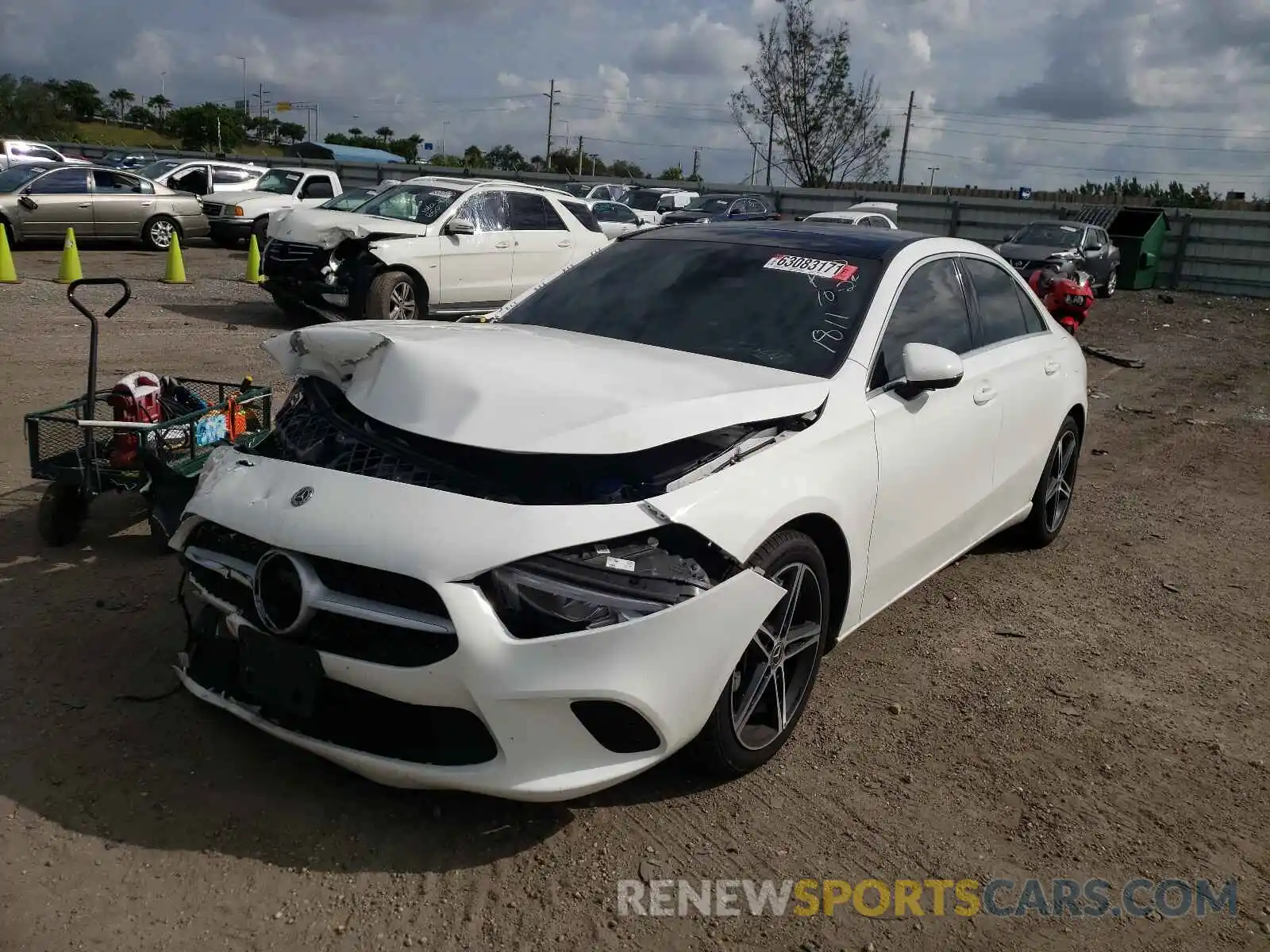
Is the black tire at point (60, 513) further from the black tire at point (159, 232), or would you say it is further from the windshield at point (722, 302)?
the black tire at point (159, 232)

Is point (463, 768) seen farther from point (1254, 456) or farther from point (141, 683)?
point (1254, 456)

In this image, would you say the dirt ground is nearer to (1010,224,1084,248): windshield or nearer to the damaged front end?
the damaged front end

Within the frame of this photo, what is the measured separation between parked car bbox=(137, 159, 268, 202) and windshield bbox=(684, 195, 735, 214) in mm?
9962

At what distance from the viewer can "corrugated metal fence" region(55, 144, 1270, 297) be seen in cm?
2339

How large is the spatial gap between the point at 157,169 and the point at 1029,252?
18.8 metres

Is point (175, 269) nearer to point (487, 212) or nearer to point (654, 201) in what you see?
point (487, 212)

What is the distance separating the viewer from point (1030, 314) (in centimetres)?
528

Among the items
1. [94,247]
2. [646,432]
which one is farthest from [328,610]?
[94,247]

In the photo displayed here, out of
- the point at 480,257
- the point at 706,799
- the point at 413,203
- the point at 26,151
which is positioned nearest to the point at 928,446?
the point at 706,799

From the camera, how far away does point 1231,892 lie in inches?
113

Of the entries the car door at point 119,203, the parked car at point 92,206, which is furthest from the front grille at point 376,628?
the car door at point 119,203

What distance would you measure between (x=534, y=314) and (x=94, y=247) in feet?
59.7

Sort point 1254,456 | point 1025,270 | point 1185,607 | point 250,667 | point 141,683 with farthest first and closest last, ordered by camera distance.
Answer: point 1025,270 → point 1254,456 → point 1185,607 → point 141,683 → point 250,667

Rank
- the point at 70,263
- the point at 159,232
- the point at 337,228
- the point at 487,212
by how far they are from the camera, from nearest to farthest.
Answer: the point at 337,228, the point at 487,212, the point at 70,263, the point at 159,232
